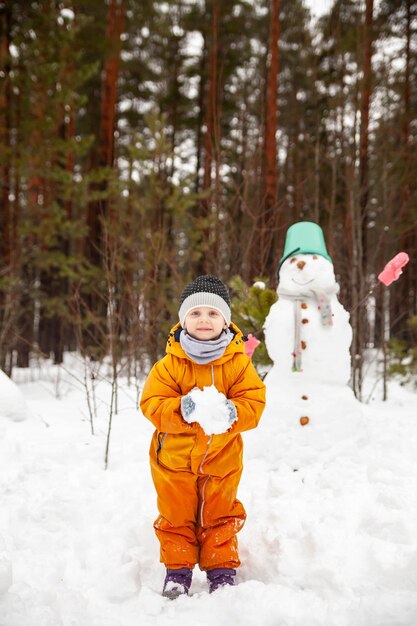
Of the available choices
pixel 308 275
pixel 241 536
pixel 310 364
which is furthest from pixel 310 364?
pixel 241 536

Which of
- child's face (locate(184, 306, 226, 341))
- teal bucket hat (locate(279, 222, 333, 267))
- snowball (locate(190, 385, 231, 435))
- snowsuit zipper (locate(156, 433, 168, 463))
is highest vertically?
teal bucket hat (locate(279, 222, 333, 267))

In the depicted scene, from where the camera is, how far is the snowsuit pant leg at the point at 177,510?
217cm

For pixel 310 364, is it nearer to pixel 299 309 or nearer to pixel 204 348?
pixel 299 309

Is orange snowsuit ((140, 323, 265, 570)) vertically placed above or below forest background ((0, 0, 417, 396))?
below

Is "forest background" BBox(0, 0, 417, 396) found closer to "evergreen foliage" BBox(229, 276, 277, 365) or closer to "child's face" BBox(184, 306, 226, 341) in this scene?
"evergreen foliage" BBox(229, 276, 277, 365)

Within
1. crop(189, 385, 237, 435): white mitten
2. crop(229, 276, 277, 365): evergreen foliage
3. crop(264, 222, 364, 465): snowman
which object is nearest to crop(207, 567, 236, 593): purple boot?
crop(189, 385, 237, 435): white mitten

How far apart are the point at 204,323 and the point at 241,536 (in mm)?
1303

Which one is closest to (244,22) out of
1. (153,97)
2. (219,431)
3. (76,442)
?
(153,97)

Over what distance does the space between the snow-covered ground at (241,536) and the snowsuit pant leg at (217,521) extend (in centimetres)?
16

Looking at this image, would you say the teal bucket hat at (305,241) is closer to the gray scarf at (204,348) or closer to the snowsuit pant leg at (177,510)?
the gray scarf at (204,348)

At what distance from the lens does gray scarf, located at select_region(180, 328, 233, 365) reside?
213 cm

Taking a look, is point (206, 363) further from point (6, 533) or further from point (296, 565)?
point (6, 533)

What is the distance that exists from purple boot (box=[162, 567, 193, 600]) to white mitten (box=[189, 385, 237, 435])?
72 cm

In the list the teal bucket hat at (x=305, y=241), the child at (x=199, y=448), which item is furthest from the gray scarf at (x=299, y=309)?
the child at (x=199, y=448)
